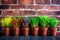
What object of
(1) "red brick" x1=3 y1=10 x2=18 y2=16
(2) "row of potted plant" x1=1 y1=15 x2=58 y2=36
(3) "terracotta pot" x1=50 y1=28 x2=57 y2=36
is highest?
(1) "red brick" x1=3 y1=10 x2=18 y2=16

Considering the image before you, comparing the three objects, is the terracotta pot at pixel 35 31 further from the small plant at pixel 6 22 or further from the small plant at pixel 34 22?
the small plant at pixel 6 22

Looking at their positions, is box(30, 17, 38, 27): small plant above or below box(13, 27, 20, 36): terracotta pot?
above

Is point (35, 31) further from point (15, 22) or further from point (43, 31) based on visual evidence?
point (15, 22)

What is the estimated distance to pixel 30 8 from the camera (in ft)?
6.47

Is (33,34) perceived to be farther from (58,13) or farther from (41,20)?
(58,13)

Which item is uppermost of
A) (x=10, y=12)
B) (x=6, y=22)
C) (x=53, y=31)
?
(x=10, y=12)

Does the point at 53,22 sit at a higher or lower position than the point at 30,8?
lower

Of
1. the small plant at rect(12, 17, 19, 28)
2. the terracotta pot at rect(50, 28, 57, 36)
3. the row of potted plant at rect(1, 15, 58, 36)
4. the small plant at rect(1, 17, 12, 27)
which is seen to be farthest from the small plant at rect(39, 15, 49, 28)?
the small plant at rect(1, 17, 12, 27)

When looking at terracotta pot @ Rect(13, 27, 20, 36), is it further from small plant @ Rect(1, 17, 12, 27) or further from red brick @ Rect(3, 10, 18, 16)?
red brick @ Rect(3, 10, 18, 16)

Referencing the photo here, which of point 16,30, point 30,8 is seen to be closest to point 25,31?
point 16,30

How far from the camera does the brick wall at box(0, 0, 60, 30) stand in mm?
1962

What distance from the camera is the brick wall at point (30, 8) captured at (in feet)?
6.44

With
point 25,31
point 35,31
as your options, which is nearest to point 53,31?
point 35,31

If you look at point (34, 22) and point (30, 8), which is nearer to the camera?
point (34, 22)
